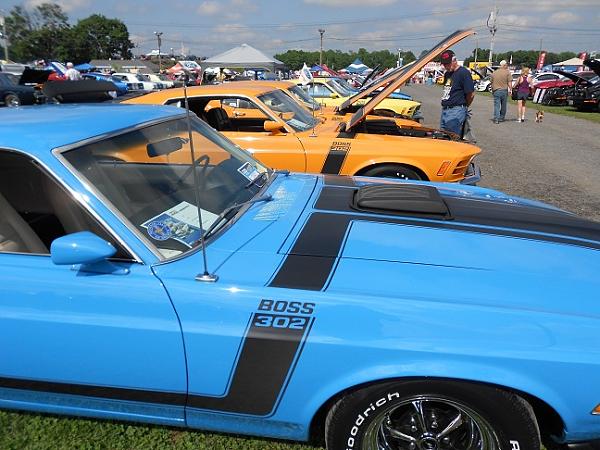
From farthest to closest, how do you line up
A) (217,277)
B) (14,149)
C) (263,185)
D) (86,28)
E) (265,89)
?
(86,28) < (265,89) < (263,185) < (14,149) < (217,277)

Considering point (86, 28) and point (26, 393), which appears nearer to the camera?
point (26, 393)

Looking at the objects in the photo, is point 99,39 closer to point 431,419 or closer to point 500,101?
point 500,101

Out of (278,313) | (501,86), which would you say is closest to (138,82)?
(501,86)

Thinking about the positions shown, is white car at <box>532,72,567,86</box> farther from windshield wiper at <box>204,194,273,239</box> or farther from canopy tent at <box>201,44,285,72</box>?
windshield wiper at <box>204,194,273,239</box>

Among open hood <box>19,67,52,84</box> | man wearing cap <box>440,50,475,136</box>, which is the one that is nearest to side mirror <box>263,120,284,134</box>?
man wearing cap <box>440,50,475,136</box>

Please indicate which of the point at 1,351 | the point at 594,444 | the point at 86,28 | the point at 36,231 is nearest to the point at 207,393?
the point at 1,351

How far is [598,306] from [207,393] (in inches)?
57.6

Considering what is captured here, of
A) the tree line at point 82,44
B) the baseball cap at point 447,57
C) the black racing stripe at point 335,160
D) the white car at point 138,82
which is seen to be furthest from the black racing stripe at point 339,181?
the tree line at point 82,44

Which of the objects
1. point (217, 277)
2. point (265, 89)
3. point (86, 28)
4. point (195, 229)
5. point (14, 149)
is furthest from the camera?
point (86, 28)

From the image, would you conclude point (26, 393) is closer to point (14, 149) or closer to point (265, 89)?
point (14, 149)

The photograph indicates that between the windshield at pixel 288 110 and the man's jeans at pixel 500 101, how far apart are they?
9.65 m

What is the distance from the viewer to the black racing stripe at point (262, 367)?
5.37 ft

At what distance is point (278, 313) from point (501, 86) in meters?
13.3

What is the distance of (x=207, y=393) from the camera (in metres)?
1.77
